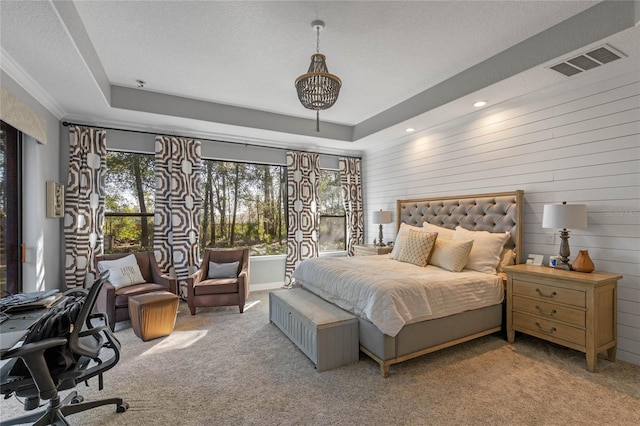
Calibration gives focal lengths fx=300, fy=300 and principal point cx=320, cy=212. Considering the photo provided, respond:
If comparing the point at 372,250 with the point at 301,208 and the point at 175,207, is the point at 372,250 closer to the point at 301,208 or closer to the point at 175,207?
the point at 301,208

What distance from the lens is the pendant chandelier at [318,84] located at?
2.49 metres

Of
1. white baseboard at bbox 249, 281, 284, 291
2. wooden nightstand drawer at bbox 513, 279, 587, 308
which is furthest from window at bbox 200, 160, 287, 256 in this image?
wooden nightstand drawer at bbox 513, 279, 587, 308

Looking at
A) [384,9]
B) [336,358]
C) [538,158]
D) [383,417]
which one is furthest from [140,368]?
[538,158]

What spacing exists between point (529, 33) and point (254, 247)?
473 centimetres

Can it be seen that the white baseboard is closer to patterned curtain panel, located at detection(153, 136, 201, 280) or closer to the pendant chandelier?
patterned curtain panel, located at detection(153, 136, 201, 280)

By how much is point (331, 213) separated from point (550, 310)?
13.4ft

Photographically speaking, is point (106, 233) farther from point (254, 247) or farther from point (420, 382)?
point (420, 382)

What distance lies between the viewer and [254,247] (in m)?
5.49

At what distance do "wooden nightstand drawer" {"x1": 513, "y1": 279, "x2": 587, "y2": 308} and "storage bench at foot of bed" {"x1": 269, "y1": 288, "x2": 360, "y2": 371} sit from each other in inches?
66.7

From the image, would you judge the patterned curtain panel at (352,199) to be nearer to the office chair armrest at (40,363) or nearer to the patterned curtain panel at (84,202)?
the patterned curtain panel at (84,202)

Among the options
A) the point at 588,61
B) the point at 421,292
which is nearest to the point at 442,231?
the point at 421,292

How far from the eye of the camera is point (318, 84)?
99.3 inches

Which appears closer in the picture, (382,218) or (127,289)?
(127,289)

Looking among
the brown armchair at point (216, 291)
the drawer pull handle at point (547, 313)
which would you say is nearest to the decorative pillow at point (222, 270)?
the brown armchair at point (216, 291)
